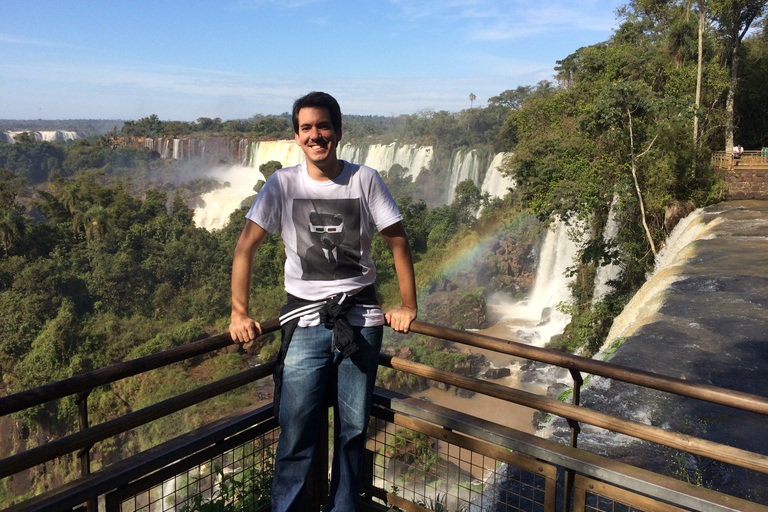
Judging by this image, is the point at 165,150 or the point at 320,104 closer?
the point at 320,104

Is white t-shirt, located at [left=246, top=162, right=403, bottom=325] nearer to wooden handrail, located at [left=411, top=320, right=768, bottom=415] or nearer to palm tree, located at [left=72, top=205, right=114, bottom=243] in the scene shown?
wooden handrail, located at [left=411, top=320, right=768, bottom=415]

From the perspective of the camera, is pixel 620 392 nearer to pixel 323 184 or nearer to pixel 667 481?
pixel 667 481

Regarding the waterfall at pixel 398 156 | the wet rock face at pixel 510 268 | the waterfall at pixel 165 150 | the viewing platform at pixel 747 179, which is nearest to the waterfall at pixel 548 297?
the wet rock face at pixel 510 268

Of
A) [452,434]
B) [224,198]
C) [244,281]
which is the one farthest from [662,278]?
[224,198]

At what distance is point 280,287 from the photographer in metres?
31.4

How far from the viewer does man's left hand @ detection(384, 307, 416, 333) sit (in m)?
1.96

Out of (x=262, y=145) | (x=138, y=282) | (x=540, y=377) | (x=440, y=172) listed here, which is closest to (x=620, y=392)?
(x=540, y=377)

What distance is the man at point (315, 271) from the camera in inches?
73.3

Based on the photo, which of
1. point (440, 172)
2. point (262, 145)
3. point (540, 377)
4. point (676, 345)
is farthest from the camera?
point (262, 145)

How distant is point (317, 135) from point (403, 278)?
54 cm

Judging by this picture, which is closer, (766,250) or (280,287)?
(766,250)

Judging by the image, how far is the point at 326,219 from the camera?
1.87 m

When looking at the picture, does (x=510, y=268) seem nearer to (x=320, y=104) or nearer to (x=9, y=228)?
(x=9, y=228)

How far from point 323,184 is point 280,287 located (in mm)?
30027
